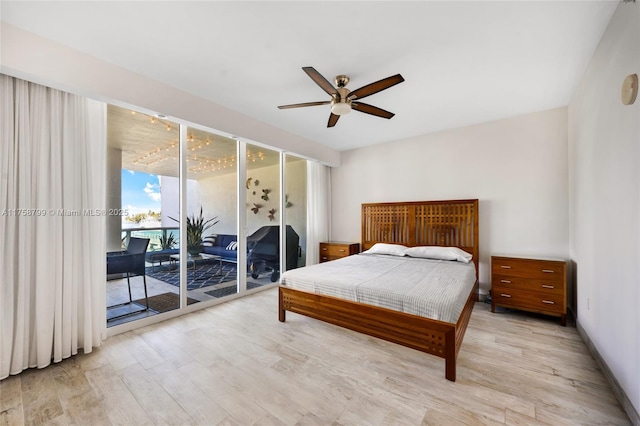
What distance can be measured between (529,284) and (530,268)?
7.7 inches

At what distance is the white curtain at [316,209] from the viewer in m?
5.20

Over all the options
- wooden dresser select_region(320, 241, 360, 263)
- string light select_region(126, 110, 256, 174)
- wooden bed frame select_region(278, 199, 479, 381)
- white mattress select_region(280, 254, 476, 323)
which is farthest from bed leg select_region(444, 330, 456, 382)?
string light select_region(126, 110, 256, 174)

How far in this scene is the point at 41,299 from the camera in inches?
84.0

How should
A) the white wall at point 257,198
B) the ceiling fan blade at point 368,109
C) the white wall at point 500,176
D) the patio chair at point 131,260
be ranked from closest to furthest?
the ceiling fan blade at point 368,109, the patio chair at point 131,260, the white wall at point 500,176, the white wall at point 257,198

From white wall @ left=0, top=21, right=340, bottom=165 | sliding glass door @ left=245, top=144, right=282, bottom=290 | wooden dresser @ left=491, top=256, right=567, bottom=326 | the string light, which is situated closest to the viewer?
white wall @ left=0, top=21, right=340, bottom=165

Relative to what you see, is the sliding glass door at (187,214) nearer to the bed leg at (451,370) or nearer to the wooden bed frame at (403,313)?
the wooden bed frame at (403,313)

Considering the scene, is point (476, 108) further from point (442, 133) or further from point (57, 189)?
point (57, 189)

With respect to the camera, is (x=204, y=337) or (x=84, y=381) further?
(x=204, y=337)

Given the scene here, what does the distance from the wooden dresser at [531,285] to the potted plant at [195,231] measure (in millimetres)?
3998

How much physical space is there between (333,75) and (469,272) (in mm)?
2727

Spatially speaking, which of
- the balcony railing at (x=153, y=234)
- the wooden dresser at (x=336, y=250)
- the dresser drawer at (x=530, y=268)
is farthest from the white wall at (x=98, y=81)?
the dresser drawer at (x=530, y=268)

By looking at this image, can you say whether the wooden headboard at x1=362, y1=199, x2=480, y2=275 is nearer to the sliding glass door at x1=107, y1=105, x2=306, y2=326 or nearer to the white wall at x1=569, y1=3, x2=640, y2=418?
the white wall at x1=569, y1=3, x2=640, y2=418

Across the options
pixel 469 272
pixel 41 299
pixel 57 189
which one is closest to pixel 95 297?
pixel 41 299

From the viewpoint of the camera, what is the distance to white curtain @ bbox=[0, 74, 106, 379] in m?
2.02
